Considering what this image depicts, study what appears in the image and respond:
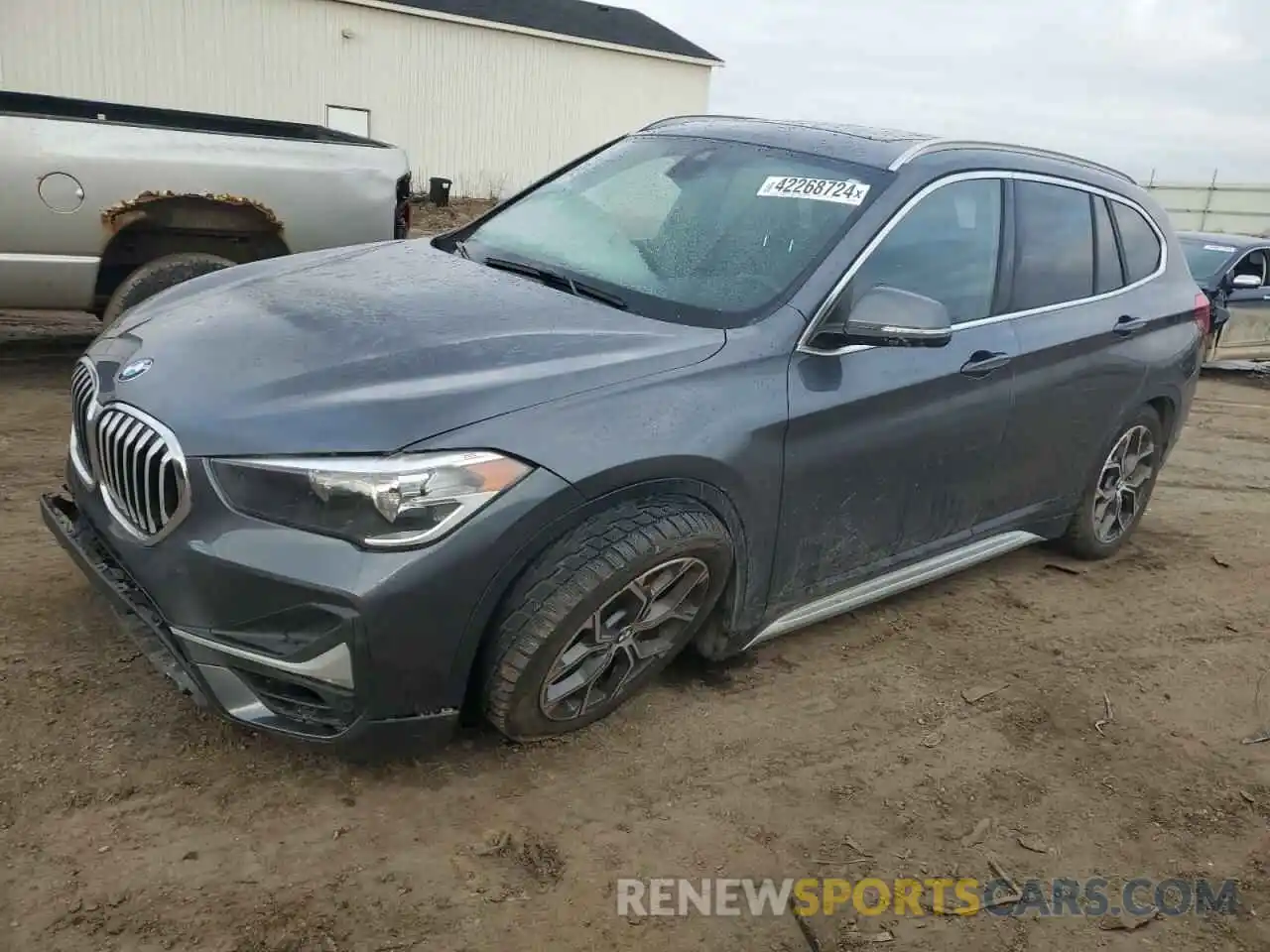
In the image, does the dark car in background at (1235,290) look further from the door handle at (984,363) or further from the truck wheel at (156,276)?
the truck wheel at (156,276)

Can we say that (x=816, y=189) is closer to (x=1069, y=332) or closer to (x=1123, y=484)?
(x=1069, y=332)

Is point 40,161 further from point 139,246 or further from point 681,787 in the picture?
point 681,787

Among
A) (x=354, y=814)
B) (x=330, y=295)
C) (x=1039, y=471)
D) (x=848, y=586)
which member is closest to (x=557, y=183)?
(x=330, y=295)

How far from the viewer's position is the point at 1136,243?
4.68m

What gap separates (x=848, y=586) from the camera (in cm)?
362

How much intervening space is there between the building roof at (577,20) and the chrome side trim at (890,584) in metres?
21.2

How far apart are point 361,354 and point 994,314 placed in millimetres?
2360

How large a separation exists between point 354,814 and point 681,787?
2.92 ft

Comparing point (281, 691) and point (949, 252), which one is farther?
point (949, 252)

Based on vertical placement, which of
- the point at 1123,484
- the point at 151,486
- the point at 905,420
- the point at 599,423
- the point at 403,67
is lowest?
the point at 1123,484

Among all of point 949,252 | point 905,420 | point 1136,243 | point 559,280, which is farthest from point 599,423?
point 1136,243

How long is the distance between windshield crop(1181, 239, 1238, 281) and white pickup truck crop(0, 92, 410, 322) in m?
8.48

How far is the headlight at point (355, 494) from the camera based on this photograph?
7.96 ft

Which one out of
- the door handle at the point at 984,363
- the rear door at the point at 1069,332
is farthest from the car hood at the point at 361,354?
the rear door at the point at 1069,332
